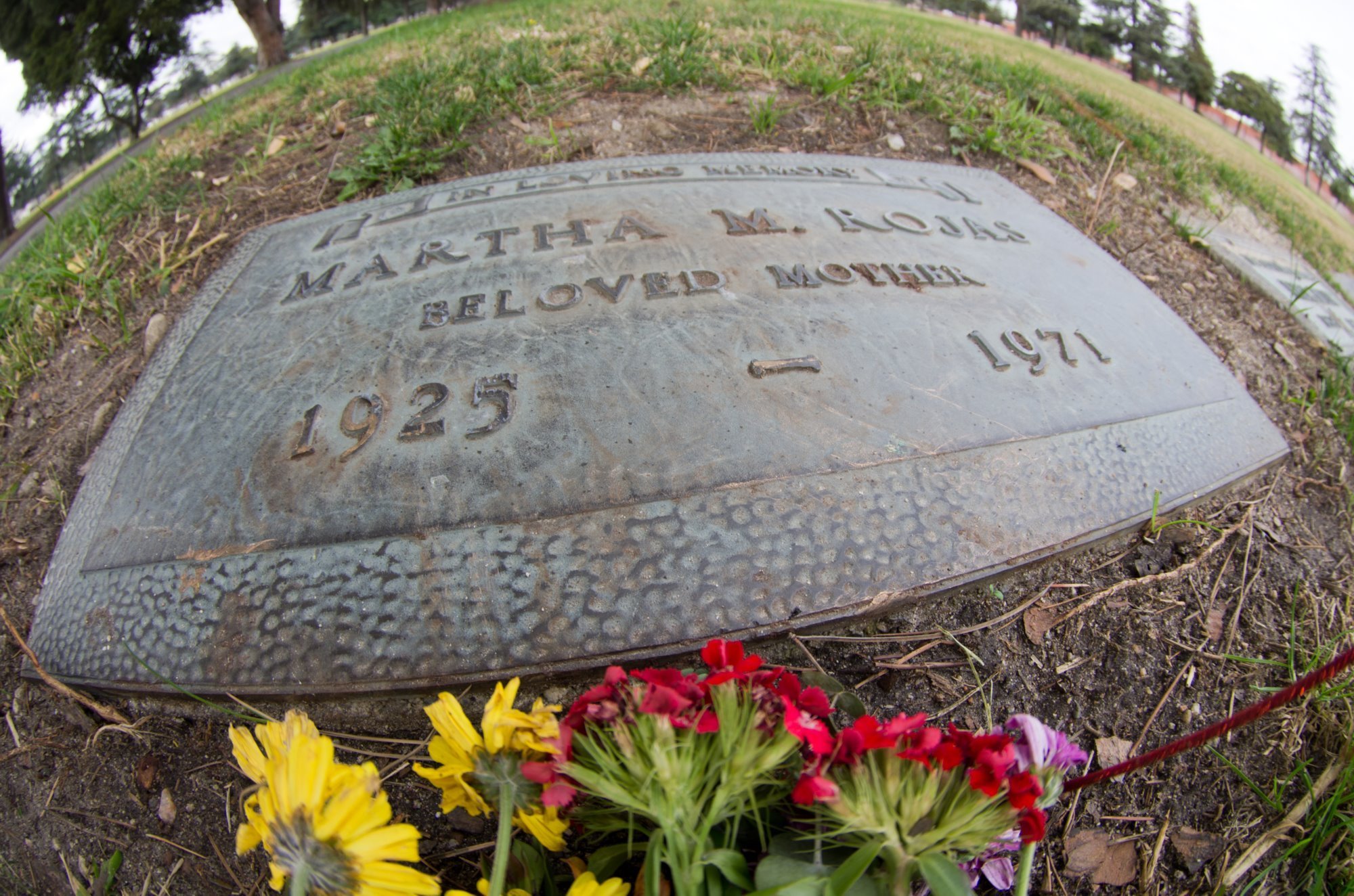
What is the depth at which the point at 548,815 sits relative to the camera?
757 mm

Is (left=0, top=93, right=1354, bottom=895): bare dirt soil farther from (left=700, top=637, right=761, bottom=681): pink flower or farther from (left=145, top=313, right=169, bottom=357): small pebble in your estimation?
(left=700, top=637, right=761, bottom=681): pink flower

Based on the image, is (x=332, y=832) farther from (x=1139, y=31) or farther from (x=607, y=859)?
(x=1139, y=31)

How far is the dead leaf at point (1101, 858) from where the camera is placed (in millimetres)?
990

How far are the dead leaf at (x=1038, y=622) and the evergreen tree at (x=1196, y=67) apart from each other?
348cm

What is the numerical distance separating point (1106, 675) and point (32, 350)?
2584 mm

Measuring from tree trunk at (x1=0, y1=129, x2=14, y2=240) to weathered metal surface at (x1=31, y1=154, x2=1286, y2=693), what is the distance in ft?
11.2

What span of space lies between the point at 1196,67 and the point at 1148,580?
3.56 metres

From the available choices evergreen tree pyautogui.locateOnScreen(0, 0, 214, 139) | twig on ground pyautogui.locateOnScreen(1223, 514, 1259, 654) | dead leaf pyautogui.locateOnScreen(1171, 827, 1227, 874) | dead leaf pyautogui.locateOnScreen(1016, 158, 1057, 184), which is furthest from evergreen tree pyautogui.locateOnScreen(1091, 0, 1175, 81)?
evergreen tree pyautogui.locateOnScreen(0, 0, 214, 139)

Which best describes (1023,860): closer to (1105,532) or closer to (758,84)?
(1105,532)

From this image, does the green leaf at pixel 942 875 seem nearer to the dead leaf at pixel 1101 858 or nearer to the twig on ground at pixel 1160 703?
the dead leaf at pixel 1101 858

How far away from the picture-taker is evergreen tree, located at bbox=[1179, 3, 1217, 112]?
3.33 meters

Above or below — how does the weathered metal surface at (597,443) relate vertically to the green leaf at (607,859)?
above

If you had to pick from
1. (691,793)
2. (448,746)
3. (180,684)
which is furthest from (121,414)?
(691,793)

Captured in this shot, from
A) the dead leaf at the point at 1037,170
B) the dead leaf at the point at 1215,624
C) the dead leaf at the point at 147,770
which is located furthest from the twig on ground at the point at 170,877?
the dead leaf at the point at 1037,170
